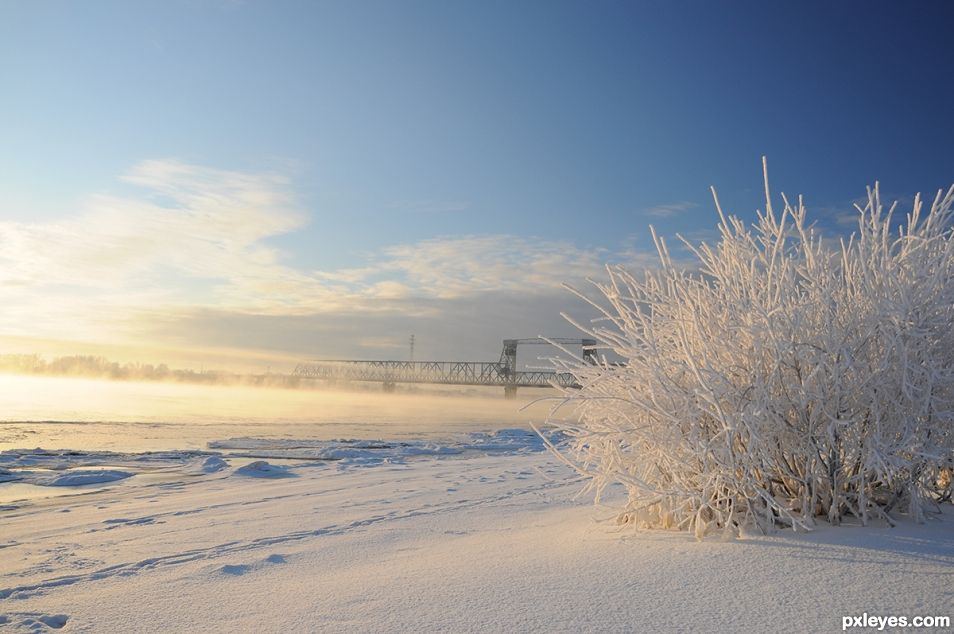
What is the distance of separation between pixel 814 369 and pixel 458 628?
2.07 m

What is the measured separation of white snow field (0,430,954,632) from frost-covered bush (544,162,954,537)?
219 mm

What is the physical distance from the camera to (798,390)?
321cm

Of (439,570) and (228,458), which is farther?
(228,458)

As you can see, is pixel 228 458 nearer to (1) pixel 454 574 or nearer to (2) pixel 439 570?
(2) pixel 439 570

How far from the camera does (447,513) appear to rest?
196 inches

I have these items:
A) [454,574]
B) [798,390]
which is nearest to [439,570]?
[454,574]

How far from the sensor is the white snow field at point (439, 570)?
2352 mm

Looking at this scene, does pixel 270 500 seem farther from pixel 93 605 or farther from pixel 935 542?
pixel 935 542

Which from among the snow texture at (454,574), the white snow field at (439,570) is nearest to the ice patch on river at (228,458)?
the white snow field at (439,570)

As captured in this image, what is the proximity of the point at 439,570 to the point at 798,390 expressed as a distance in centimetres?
197

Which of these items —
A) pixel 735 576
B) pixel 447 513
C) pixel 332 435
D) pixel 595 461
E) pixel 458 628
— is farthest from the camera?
pixel 332 435

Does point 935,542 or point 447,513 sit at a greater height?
point 935,542

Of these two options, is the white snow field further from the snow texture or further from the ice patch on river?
the ice patch on river

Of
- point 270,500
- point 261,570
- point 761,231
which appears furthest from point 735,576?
point 270,500
